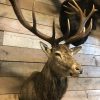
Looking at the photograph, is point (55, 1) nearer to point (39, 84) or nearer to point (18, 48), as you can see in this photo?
point (18, 48)

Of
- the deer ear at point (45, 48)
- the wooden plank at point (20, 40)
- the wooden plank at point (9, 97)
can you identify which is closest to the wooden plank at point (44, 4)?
the wooden plank at point (20, 40)

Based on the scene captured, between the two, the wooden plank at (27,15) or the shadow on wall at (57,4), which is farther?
the shadow on wall at (57,4)

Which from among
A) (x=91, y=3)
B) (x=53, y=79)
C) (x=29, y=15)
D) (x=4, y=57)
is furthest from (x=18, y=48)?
(x=91, y=3)

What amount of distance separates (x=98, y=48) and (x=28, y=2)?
90 cm

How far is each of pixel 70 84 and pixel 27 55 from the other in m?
0.52

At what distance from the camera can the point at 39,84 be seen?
5.82ft

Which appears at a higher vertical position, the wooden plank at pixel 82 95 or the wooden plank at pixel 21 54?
the wooden plank at pixel 21 54

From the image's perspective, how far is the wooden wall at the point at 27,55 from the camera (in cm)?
191

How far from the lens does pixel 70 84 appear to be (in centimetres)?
227

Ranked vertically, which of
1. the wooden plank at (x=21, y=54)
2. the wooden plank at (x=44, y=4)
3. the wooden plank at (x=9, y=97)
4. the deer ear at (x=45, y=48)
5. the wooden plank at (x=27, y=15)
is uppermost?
the wooden plank at (x=44, y=4)

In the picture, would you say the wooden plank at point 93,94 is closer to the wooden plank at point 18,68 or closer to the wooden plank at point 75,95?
the wooden plank at point 75,95

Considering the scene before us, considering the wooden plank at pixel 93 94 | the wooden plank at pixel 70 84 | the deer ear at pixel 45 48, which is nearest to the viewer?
the deer ear at pixel 45 48

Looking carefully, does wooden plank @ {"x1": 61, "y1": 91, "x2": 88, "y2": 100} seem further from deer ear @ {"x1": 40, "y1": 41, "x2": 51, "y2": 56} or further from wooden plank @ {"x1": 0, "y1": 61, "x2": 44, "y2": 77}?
deer ear @ {"x1": 40, "y1": 41, "x2": 51, "y2": 56}

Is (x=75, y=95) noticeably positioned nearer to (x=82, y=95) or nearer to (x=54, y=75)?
(x=82, y=95)
